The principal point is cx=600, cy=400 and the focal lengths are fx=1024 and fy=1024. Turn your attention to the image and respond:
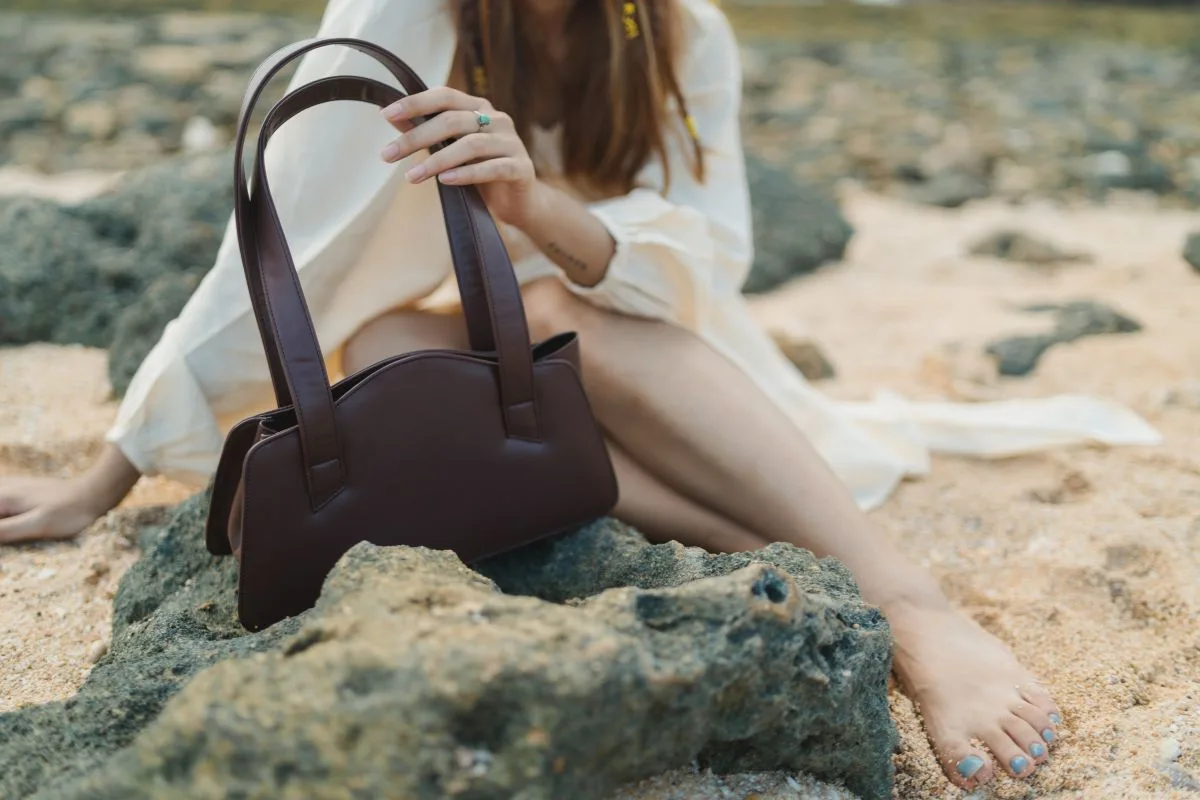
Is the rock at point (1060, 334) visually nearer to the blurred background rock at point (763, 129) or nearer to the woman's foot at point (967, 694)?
the blurred background rock at point (763, 129)

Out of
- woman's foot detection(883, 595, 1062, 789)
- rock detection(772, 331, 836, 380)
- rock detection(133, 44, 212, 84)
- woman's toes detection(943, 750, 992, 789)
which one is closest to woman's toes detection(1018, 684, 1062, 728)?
woman's foot detection(883, 595, 1062, 789)

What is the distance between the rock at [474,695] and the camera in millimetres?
885

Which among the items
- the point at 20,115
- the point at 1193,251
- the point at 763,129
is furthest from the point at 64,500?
the point at 763,129

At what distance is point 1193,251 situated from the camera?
3764 mm

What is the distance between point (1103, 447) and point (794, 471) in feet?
3.47

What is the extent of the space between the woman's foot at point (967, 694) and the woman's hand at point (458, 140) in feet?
3.04

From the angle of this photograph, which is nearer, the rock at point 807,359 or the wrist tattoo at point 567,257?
the wrist tattoo at point 567,257

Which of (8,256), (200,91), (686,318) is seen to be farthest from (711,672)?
(200,91)

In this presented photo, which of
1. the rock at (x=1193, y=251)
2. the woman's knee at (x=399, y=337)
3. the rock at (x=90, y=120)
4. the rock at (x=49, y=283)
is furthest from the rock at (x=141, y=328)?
the rock at (x=90, y=120)

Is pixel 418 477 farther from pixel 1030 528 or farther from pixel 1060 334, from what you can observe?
pixel 1060 334

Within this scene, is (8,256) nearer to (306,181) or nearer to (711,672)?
(306,181)

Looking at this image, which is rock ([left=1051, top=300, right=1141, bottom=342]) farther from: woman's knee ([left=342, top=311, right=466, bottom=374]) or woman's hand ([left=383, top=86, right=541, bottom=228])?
woman's hand ([left=383, top=86, right=541, bottom=228])

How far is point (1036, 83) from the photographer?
27.4ft

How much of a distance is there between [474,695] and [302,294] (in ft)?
1.97
